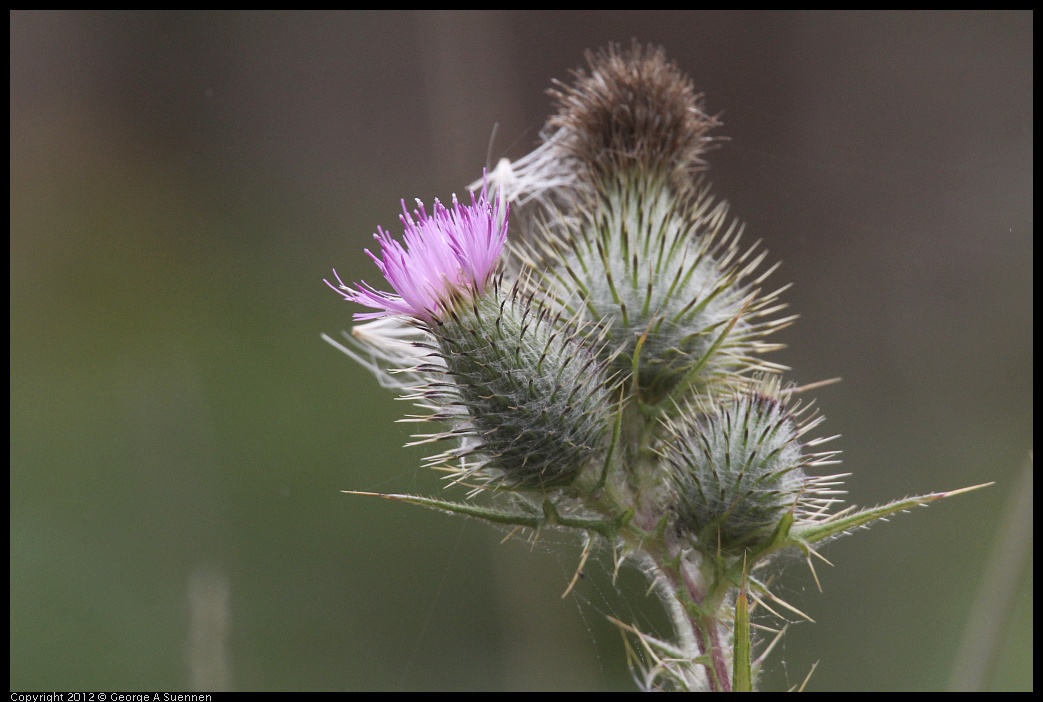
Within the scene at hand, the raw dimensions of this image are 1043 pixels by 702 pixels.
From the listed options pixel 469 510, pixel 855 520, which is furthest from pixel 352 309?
pixel 855 520

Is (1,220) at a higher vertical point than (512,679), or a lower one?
higher

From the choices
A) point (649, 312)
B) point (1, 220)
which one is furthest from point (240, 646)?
point (649, 312)

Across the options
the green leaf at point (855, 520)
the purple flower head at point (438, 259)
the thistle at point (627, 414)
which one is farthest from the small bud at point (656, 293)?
the green leaf at point (855, 520)

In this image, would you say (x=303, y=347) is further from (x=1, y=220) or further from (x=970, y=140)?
(x=970, y=140)

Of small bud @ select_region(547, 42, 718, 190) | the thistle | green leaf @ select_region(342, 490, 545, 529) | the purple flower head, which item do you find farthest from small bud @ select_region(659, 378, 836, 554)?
small bud @ select_region(547, 42, 718, 190)

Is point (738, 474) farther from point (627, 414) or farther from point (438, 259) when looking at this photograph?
point (438, 259)

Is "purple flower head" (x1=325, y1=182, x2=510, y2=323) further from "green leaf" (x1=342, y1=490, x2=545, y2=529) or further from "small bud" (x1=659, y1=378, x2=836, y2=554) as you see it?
"small bud" (x1=659, y1=378, x2=836, y2=554)

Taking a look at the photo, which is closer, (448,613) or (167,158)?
(448,613)
